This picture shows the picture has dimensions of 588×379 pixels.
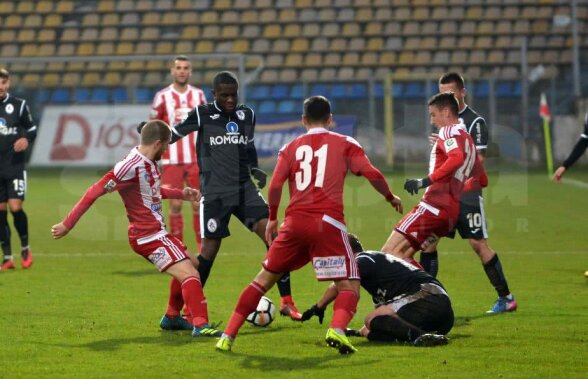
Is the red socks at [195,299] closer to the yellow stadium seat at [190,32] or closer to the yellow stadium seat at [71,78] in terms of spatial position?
the yellow stadium seat at [71,78]

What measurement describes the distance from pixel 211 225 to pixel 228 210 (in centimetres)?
21

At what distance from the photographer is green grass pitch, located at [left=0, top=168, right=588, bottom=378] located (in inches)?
278

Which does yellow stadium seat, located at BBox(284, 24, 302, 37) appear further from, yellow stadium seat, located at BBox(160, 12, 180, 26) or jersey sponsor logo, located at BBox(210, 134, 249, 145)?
jersey sponsor logo, located at BBox(210, 134, 249, 145)

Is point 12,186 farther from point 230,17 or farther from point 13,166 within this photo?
point 230,17

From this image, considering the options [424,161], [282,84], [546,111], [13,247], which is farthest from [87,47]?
[13,247]

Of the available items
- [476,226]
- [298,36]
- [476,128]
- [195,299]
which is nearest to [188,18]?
[298,36]

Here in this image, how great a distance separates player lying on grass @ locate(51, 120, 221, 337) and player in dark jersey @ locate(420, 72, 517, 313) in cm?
259

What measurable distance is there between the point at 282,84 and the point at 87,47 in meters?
6.78

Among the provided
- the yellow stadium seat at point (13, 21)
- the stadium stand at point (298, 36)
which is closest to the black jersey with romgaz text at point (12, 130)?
the stadium stand at point (298, 36)

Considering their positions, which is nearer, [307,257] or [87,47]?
[307,257]

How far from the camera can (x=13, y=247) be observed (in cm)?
1488

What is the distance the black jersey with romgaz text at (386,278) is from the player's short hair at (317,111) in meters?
1.18

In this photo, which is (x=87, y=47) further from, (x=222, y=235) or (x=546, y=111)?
(x=222, y=235)

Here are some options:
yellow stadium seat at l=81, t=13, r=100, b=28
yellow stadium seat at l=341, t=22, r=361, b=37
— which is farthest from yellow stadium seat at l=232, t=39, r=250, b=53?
yellow stadium seat at l=81, t=13, r=100, b=28
